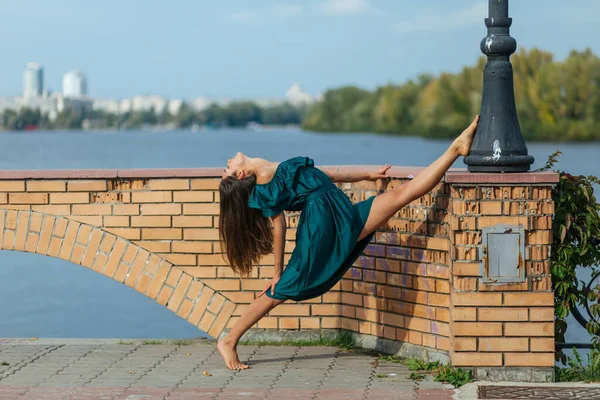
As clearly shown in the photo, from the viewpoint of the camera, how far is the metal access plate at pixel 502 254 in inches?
257

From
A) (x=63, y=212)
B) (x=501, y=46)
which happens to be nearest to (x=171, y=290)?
(x=63, y=212)

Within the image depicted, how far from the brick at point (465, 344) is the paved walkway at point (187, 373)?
0.28m

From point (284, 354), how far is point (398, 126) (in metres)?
120

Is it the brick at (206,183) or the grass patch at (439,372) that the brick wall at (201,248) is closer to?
the brick at (206,183)

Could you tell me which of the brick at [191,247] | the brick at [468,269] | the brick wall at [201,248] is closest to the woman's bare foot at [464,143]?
the brick wall at [201,248]

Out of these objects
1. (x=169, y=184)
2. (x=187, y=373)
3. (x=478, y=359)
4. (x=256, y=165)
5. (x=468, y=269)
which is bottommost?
(x=187, y=373)

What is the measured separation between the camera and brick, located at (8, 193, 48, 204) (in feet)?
26.2

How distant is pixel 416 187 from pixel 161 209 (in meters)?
2.19

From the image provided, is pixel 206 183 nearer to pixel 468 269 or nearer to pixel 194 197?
pixel 194 197

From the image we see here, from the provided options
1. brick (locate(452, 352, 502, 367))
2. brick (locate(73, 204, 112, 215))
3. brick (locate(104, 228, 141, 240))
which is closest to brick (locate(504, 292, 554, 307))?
brick (locate(452, 352, 502, 367))

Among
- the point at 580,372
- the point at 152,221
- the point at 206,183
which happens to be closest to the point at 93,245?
the point at 152,221

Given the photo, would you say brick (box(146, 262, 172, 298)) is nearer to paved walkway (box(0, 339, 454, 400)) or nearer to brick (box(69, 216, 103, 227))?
paved walkway (box(0, 339, 454, 400))

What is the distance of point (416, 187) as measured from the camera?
6.64 m

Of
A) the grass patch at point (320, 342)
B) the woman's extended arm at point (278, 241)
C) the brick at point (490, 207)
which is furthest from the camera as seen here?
the grass patch at point (320, 342)
